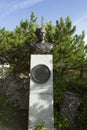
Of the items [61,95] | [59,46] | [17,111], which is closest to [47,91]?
[61,95]

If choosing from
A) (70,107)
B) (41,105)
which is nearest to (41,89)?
(41,105)

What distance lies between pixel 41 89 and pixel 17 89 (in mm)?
2283

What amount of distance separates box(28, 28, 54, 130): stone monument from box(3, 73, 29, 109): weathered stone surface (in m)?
1.64

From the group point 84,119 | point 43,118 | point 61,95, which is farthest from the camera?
point 61,95

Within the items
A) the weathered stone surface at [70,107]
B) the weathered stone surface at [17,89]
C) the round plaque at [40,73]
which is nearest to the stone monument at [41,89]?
the round plaque at [40,73]

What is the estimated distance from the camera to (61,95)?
7.59m

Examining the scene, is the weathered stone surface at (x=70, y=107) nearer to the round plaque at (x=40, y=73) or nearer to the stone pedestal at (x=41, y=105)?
the stone pedestal at (x=41, y=105)

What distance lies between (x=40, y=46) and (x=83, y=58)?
8.35ft

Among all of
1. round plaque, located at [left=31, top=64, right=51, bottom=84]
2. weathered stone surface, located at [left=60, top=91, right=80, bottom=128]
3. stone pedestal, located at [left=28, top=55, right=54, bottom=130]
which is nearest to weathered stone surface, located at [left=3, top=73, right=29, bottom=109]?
weathered stone surface, located at [left=60, top=91, right=80, bottom=128]

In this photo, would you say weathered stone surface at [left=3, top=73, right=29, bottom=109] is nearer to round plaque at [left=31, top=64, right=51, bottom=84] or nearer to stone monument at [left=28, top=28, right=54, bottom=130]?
stone monument at [left=28, top=28, right=54, bottom=130]

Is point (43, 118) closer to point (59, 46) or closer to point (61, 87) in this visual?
point (61, 87)

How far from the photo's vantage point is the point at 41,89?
6496 millimetres

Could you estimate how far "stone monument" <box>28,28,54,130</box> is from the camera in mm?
6297

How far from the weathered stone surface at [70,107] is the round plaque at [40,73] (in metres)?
1.41
